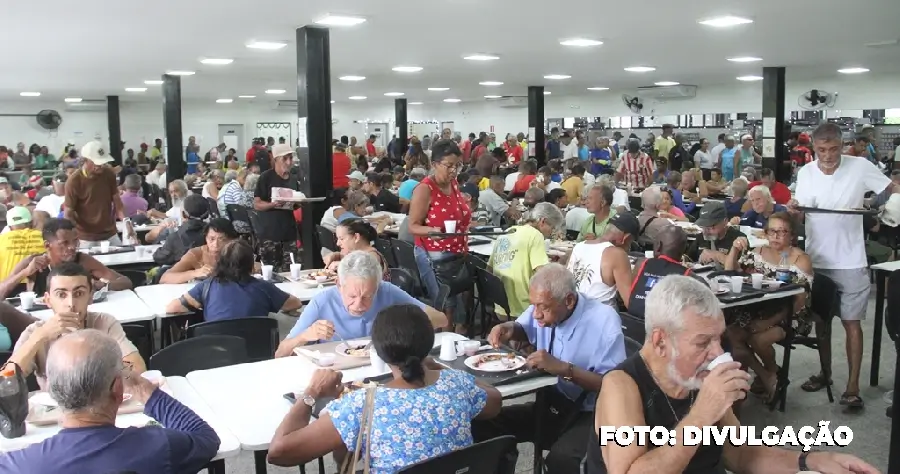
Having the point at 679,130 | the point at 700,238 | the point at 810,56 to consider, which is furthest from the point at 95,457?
the point at 679,130

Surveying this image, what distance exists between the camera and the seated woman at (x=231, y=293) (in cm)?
387

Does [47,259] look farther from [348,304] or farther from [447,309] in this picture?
[447,309]

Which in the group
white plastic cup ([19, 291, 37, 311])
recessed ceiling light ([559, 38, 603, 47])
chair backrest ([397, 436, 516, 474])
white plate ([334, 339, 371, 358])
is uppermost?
recessed ceiling light ([559, 38, 603, 47])

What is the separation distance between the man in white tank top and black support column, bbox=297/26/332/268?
12.3 feet

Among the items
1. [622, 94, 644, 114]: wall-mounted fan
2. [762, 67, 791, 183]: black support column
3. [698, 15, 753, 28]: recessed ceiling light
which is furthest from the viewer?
[622, 94, 644, 114]: wall-mounted fan

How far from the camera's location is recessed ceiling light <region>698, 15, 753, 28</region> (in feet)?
21.6

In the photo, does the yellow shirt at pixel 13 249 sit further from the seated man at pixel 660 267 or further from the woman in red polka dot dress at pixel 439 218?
the seated man at pixel 660 267

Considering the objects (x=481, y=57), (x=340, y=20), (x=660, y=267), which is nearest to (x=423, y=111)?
(x=481, y=57)

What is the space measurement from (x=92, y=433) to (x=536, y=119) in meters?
14.2

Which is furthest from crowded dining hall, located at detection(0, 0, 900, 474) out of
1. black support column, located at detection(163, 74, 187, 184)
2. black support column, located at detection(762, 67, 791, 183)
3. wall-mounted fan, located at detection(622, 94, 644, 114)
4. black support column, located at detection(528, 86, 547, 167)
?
wall-mounted fan, located at detection(622, 94, 644, 114)

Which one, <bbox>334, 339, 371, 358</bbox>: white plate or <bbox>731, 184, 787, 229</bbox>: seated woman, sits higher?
<bbox>731, 184, 787, 229</bbox>: seated woman

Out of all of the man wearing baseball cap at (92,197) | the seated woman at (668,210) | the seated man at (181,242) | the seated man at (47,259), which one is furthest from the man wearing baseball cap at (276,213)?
the seated woman at (668,210)

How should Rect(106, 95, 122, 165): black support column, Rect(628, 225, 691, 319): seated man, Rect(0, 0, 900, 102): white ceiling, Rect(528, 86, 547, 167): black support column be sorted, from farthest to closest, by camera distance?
Rect(106, 95, 122, 165): black support column
Rect(528, 86, 547, 167): black support column
Rect(0, 0, 900, 102): white ceiling
Rect(628, 225, 691, 319): seated man

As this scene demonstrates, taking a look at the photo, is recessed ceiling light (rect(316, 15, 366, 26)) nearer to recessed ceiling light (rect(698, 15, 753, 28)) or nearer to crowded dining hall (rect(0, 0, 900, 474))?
crowded dining hall (rect(0, 0, 900, 474))
